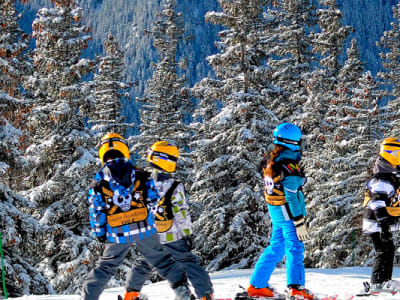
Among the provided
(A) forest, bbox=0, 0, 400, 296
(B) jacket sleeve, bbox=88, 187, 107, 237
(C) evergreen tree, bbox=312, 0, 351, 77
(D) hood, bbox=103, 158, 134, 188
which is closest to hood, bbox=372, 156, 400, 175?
(D) hood, bbox=103, 158, 134, 188

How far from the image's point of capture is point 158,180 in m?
5.45

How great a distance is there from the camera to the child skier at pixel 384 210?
5.53m

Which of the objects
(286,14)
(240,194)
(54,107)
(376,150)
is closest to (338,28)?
(286,14)

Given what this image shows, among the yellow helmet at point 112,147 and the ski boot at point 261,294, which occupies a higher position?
the yellow helmet at point 112,147

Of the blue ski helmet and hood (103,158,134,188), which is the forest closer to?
hood (103,158,134,188)

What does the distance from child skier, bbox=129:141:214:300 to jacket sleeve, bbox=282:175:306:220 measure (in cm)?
121

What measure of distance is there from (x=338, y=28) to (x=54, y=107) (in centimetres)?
1783

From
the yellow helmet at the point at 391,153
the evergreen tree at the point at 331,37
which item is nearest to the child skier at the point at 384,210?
the yellow helmet at the point at 391,153

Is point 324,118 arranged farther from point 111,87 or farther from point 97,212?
point 97,212

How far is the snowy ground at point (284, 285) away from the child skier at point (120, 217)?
5.42 feet

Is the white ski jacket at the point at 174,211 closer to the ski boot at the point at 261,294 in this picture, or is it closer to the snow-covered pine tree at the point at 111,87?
the ski boot at the point at 261,294

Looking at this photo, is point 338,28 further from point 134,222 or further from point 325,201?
point 134,222

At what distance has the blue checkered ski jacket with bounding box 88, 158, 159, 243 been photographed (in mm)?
4719

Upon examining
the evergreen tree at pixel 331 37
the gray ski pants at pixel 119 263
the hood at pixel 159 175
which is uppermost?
the evergreen tree at pixel 331 37
